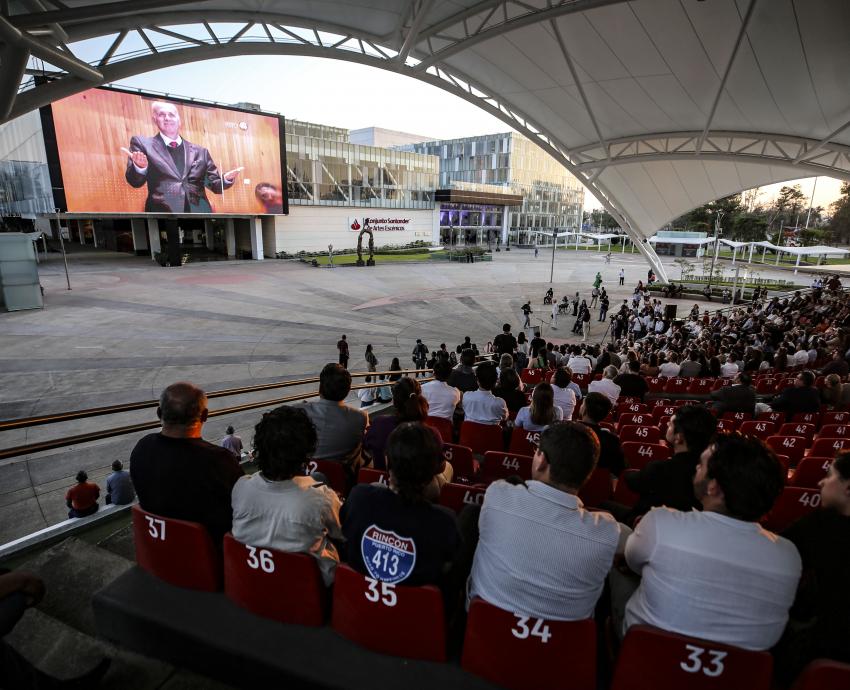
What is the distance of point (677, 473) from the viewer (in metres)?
2.99

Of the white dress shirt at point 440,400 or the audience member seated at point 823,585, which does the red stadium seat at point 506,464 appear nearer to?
the white dress shirt at point 440,400

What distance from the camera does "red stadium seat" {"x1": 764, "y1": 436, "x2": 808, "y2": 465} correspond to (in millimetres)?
5219

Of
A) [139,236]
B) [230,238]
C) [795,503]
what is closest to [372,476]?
[795,503]

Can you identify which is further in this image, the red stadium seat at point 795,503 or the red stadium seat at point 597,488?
the red stadium seat at point 597,488

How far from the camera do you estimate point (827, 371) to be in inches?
353

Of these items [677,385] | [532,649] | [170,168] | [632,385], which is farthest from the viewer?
[170,168]

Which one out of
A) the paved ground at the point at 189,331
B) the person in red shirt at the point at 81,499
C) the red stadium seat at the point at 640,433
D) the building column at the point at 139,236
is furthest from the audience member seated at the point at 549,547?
the building column at the point at 139,236

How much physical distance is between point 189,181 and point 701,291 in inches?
1646

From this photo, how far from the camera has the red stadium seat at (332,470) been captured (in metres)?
3.69

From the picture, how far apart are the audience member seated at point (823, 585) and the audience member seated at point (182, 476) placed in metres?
2.93

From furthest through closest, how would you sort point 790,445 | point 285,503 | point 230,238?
1. point 230,238
2. point 790,445
3. point 285,503

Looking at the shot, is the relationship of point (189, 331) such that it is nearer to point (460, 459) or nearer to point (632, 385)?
point (632, 385)

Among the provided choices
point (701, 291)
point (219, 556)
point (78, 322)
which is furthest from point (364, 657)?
point (701, 291)

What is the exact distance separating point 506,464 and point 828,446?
3.78 m
